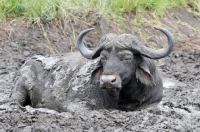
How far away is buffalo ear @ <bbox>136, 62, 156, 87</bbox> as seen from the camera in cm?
762

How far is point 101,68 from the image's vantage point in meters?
7.71

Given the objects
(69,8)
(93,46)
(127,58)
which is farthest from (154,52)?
(69,8)

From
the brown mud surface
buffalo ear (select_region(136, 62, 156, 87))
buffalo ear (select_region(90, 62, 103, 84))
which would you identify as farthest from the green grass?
buffalo ear (select_region(136, 62, 156, 87))

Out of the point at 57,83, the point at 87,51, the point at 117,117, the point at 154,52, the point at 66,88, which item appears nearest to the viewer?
the point at 117,117

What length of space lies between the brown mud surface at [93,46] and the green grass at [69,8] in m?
0.18

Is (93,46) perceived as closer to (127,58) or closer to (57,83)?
(57,83)

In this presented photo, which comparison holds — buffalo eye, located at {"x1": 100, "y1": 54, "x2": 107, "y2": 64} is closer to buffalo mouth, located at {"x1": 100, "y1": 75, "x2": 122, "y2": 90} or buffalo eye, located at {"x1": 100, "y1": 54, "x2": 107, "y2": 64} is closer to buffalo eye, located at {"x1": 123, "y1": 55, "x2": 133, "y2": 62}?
buffalo eye, located at {"x1": 123, "y1": 55, "x2": 133, "y2": 62}

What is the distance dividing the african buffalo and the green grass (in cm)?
283

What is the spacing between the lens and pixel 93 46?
38.2 ft

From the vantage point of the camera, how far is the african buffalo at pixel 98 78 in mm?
7355

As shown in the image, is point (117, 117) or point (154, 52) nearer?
Result: point (117, 117)

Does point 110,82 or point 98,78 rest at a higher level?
point 110,82

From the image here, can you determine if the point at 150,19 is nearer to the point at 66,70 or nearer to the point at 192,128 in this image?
the point at 66,70

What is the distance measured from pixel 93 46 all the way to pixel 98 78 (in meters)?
3.92
